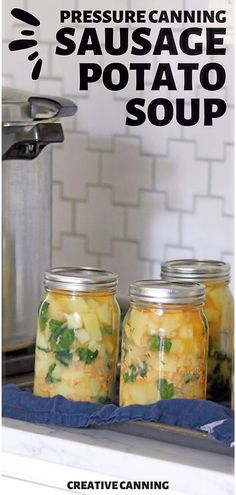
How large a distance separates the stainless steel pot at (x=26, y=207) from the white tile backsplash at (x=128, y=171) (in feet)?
0.94

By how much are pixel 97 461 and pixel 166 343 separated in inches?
5.9

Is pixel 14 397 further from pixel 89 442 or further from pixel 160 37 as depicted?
pixel 160 37

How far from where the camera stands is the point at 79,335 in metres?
1.31

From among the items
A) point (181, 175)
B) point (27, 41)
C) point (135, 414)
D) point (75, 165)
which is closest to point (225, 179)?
point (181, 175)

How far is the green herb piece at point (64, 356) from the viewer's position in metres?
1.31

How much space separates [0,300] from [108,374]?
168 mm

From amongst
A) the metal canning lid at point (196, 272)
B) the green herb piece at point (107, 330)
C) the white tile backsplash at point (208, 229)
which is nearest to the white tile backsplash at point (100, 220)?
the white tile backsplash at point (208, 229)

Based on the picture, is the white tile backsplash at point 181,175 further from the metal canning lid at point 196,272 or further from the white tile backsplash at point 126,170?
the metal canning lid at point 196,272

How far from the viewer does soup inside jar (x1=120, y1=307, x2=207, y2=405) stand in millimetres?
1266

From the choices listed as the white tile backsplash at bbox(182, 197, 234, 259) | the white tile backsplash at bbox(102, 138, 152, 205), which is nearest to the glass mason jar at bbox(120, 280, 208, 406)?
the white tile backsplash at bbox(182, 197, 234, 259)

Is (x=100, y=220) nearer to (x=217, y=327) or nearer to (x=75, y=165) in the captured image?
(x=75, y=165)

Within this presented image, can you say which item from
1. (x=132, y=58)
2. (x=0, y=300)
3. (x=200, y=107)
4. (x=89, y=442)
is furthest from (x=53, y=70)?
(x=89, y=442)

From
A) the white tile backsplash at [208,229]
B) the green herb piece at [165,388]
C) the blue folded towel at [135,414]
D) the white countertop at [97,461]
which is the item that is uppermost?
the white tile backsplash at [208,229]

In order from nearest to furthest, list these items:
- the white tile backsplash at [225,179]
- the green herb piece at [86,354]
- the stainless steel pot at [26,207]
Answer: the green herb piece at [86,354]
the stainless steel pot at [26,207]
the white tile backsplash at [225,179]
